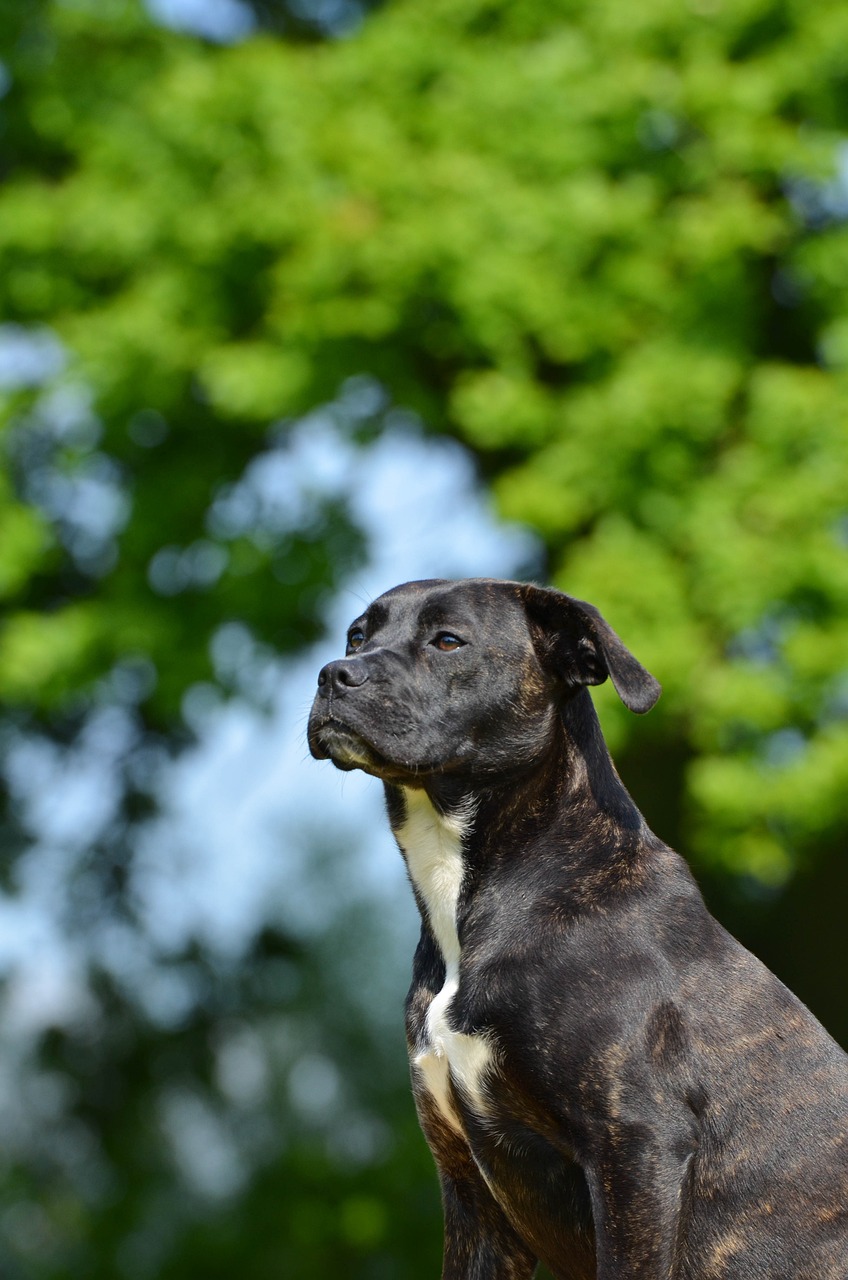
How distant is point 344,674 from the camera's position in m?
3.72

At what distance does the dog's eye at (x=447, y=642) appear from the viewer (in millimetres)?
3814

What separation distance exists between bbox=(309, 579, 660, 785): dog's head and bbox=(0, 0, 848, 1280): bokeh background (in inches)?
242

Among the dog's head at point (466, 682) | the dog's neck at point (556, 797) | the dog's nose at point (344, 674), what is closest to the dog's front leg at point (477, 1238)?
the dog's neck at point (556, 797)

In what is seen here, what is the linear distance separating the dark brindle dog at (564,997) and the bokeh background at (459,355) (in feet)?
20.4

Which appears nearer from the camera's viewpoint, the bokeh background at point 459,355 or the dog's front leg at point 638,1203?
the dog's front leg at point 638,1203

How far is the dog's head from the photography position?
3.69 m

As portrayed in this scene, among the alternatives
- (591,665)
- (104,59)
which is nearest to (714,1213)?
(591,665)

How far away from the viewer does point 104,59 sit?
13.0 m

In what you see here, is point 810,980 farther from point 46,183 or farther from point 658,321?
point 46,183

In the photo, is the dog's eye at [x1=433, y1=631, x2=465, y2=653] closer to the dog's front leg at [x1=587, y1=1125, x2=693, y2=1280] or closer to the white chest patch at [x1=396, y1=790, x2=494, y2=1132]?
the white chest patch at [x1=396, y1=790, x2=494, y2=1132]

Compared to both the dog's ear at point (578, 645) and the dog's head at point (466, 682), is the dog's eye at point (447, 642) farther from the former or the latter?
the dog's ear at point (578, 645)

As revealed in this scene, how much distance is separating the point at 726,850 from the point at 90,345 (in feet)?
18.8

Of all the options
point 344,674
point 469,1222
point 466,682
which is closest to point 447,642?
point 466,682

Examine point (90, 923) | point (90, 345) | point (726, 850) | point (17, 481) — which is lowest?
point (90, 923)
